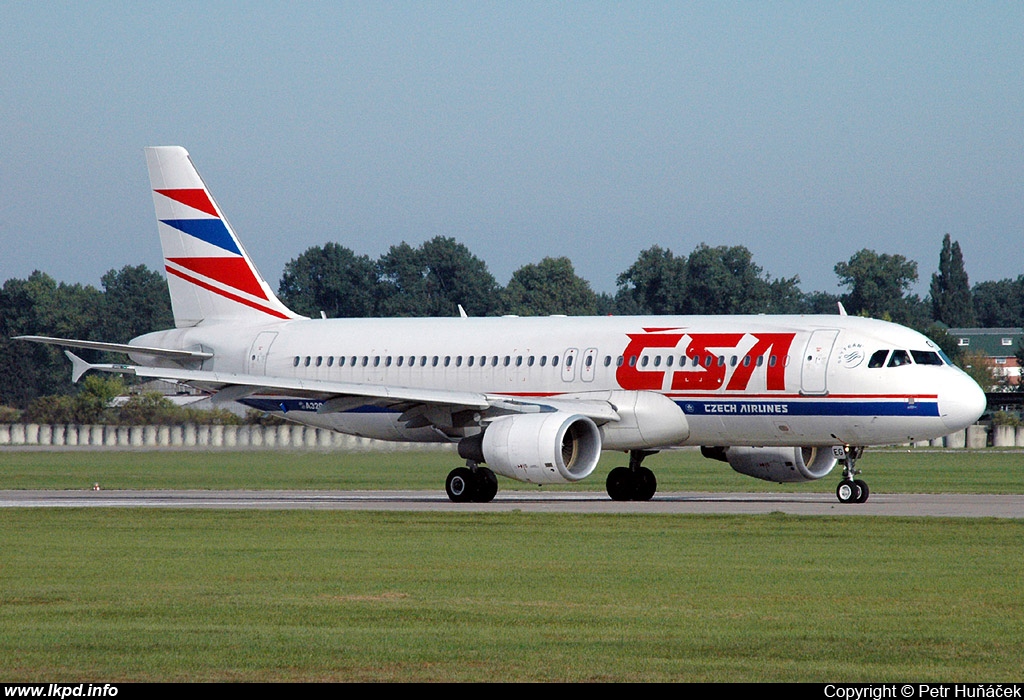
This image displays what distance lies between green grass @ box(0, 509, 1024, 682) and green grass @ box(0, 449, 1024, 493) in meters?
17.4

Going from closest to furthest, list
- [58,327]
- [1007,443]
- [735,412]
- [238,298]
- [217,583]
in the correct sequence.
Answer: [217,583], [735,412], [238,298], [1007,443], [58,327]

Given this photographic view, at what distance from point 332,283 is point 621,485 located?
133 m

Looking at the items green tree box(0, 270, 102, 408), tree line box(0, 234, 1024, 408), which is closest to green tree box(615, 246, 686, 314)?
tree line box(0, 234, 1024, 408)

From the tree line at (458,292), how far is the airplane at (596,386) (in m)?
106

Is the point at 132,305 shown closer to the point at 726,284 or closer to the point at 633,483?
the point at 726,284

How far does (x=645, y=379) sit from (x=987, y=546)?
1370 centimetres

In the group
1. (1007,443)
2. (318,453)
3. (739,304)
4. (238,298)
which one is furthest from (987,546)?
(739,304)

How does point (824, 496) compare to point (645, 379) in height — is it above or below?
below

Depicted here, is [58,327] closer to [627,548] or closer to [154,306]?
[154,306]

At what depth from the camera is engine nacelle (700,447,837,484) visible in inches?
1444

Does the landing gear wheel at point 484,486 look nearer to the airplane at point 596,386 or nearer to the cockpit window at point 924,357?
the airplane at point 596,386

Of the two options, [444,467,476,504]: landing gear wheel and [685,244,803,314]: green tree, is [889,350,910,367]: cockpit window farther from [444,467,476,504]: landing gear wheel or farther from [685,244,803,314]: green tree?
[685,244,803,314]: green tree

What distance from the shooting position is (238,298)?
43219 mm

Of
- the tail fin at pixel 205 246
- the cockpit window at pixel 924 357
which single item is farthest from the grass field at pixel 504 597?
the tail fin at pixel 205 246
